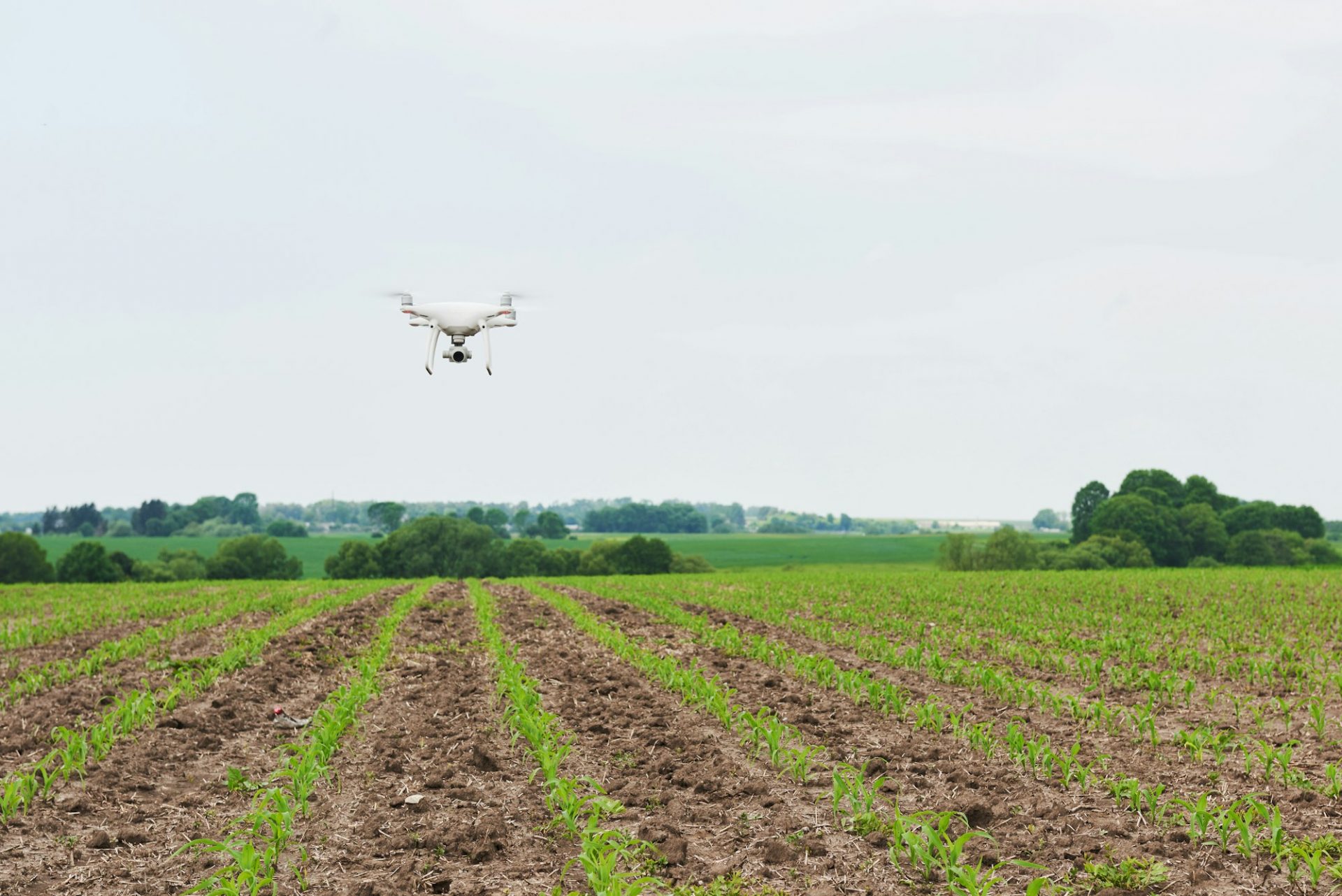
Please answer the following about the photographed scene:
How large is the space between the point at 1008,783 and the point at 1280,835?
85.5 inches

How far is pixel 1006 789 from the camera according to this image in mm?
8320

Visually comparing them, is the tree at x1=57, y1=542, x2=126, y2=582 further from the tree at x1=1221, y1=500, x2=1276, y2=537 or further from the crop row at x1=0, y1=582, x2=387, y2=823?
the tree at x1=1221, y1=500, x2=1276, y2=537

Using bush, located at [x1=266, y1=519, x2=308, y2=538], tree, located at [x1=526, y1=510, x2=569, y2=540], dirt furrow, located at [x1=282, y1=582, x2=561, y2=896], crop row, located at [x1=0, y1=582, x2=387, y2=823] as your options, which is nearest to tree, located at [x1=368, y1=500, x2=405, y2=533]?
bush, located at [x1=266, y1=519, x2=308, y2=538]

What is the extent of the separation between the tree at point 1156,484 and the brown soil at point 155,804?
267ft

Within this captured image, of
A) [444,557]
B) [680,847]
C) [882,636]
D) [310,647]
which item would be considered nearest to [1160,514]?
[444,557]

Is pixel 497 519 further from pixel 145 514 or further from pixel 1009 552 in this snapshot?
pixel 1009 552

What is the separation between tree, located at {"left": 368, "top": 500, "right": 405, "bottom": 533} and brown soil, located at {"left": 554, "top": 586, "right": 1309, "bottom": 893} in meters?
123

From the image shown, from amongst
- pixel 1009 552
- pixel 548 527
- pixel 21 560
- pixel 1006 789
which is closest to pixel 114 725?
pixel 1006 789

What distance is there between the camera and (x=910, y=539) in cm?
13900

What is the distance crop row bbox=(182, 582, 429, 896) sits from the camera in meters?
6.37

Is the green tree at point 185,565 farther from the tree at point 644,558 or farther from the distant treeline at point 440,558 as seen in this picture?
the tree at point 644,558

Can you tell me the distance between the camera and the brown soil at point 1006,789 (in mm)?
6809

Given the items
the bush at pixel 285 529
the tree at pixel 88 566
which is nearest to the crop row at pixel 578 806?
the tree at pixel 88 566

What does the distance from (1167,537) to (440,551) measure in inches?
2234
